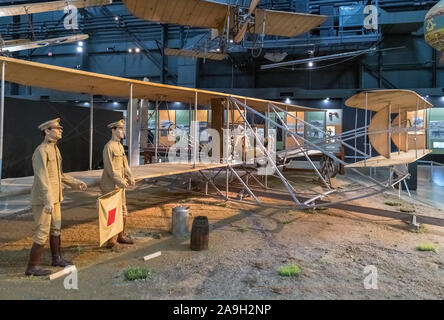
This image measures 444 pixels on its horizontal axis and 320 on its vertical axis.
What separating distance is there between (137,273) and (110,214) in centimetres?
104

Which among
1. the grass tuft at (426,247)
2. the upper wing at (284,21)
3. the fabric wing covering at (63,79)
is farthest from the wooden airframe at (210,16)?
the grass tuft at (426,247)

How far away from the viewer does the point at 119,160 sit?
4688mm

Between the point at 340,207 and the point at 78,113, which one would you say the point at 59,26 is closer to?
the point at 78,113

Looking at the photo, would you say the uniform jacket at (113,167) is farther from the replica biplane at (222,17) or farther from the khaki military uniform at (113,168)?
the replica biplane at (222,17)

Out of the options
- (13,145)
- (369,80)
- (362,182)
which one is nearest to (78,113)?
(13,145)

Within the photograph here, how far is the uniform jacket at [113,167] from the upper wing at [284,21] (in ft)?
23.6

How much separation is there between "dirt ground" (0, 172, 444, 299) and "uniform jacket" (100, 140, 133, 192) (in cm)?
106

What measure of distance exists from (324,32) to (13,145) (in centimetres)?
1818

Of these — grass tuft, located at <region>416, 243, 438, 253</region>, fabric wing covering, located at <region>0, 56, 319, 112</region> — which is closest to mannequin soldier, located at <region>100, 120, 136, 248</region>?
fabric wing covering, located at <region>0, 56, 319, 112</region>

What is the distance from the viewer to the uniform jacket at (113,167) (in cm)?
453

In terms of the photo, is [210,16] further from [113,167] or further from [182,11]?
[113,167]

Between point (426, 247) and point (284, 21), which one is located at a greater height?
point (284, 21)

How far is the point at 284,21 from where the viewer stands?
10516 mm

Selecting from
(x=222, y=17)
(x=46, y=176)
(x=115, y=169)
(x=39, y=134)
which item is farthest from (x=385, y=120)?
(x=39, y=134)
